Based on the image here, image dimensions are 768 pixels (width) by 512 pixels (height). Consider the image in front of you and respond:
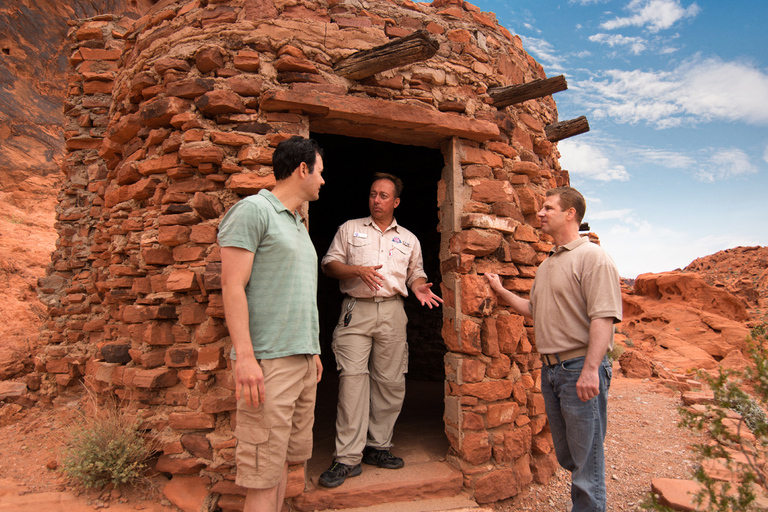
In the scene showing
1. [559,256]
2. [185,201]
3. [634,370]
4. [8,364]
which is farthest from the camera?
[634,370]

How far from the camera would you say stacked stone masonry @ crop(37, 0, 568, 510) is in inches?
104

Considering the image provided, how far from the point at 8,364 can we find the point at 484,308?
4.83 metres

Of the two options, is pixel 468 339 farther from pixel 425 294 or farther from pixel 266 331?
pixel 266 331

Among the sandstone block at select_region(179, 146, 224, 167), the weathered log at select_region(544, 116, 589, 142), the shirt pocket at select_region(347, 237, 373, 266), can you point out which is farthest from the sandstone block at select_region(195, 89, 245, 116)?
the weathered log at select_region(544, 116, 589, 142)

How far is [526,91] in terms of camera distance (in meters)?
3.19

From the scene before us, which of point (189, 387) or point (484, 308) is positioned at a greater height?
point (484, 308)

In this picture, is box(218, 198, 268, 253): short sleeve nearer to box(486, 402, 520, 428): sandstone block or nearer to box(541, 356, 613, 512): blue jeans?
box(541, 356, 613, 512): blue jeans

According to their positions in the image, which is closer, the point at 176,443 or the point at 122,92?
the point at 176,443

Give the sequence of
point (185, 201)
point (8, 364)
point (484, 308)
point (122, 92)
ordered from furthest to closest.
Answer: point (8, 364), point (122, 92), point (484, 308), point (185, 201)

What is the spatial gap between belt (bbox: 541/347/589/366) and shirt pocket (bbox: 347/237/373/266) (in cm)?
131

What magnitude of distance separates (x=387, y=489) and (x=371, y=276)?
133 centimetres

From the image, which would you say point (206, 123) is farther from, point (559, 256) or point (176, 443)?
point (559, 256)

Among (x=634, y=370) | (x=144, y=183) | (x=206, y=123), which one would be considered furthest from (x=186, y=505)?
(x=634, y=370)

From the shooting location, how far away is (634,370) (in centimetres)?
784
